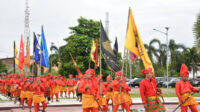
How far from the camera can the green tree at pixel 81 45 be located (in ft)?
153

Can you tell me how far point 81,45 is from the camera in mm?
47188

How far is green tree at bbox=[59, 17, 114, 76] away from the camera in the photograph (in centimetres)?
4666

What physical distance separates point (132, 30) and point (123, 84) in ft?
8.93

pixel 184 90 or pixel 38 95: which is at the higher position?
pixel 184 90

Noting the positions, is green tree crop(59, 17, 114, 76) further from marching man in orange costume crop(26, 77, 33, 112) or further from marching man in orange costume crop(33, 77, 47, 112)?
marching man in orange costume crop(33, 77, 47, 112)

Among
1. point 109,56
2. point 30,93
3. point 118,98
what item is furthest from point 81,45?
A: point 109,56

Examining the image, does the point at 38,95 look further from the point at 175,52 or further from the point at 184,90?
the point at 175,52

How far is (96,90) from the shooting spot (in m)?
9.27

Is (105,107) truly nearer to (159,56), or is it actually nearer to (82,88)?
(82,88)

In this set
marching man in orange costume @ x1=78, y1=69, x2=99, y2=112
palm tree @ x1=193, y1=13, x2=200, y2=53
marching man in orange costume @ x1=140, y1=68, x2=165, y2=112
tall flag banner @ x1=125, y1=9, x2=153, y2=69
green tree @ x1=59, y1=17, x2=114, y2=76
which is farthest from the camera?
green tree @ x1=59, y1=17, x2=114, y2=76

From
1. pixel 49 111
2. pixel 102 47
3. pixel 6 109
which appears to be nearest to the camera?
pixel 102 47

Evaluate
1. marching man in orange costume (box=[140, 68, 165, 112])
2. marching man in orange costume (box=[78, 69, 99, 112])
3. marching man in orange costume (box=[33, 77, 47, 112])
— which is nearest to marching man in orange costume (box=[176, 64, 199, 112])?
marching man in orange costume (box=[140, 68, 165, 112])

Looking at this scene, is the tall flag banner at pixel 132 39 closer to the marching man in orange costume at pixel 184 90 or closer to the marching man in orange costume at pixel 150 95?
the marching man in orange costume at pixel 150 95

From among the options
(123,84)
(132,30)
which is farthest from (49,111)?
(132,30)
